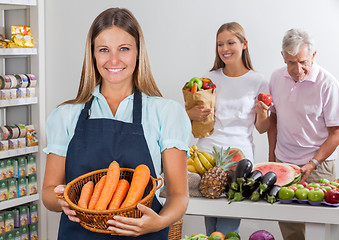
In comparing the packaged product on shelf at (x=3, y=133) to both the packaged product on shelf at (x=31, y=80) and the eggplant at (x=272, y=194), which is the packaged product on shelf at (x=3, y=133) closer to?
the packaged product on shelf at (x=31, y=80)

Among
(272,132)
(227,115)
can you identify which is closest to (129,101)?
(227,115)

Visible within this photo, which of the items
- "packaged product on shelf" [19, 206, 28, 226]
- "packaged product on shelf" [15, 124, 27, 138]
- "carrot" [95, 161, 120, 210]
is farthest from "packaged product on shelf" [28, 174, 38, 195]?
"carrot" [95, 161, 120, 210]

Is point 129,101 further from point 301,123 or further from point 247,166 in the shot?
point 301,123

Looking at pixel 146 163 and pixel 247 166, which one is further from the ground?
pixel 146 163

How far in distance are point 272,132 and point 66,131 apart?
2343mm

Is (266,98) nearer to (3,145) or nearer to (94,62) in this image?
(94,62)

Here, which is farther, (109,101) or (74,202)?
(109,101)

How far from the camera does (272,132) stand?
370cm

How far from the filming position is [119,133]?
1.58 meters

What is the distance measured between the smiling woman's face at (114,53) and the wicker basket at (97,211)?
29cm

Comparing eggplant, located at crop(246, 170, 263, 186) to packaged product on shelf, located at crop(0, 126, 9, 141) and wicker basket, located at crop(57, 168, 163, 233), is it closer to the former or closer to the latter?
wicker basket, located at crop(57, 168, 163, 233)

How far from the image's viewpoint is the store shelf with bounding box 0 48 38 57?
388cm

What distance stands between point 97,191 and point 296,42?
2146 millimetres

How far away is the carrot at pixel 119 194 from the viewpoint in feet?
4.67
